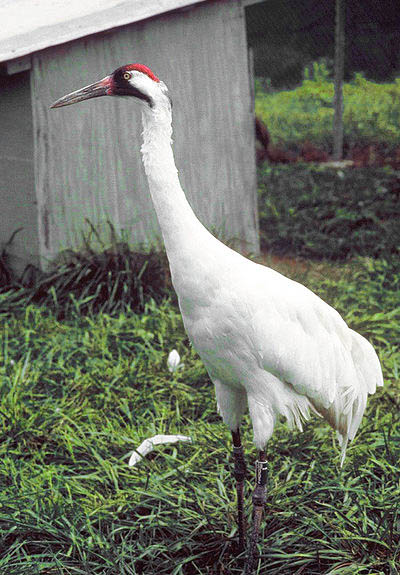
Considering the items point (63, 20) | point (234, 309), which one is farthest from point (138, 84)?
point (63, 20)

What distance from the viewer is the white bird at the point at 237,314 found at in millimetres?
2758

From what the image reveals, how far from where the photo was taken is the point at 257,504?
2.99 m

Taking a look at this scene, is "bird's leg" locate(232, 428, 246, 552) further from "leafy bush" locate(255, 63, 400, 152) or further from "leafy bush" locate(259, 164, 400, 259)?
"leafy bush" locate(255, 63, 400, 152)

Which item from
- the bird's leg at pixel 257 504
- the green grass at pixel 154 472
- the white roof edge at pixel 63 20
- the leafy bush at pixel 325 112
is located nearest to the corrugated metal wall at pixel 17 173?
the white roof edge at pixel 63 20

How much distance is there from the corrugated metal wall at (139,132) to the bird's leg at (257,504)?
3232 millimetres

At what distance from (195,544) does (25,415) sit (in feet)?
4.79

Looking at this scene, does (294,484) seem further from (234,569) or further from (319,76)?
(319,76)

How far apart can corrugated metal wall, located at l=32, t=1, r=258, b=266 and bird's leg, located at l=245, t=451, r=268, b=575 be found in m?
3.23

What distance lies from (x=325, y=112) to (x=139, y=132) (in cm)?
689

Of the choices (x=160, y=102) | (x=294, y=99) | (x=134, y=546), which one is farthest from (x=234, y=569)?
(x=294, y=99)

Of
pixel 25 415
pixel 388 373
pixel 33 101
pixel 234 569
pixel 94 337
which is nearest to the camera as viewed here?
pixel 234 569

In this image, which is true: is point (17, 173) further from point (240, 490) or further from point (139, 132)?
point (240, 490)

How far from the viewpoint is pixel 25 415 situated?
4219mm

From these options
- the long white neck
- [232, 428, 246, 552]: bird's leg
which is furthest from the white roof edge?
[232, 428, 246, 552]: bird's leg
